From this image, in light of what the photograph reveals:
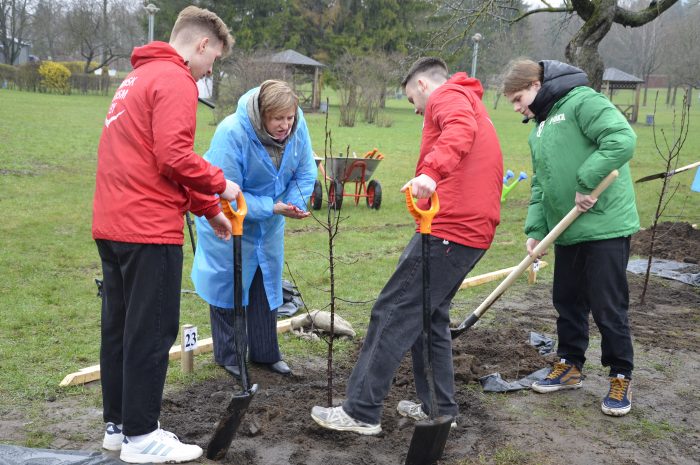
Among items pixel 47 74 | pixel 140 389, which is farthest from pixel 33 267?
pixel 47 74

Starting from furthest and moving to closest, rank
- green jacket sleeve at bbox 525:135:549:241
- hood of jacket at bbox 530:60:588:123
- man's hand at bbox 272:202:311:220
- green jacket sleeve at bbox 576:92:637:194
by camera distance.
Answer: green jacket sleeve at bbox 525:135:549:241, man's hand at bbox 272:202:311:220, hood of jacket at bbox 530:60:588:123, green jacket sleeve at bbox 576:92:637:194

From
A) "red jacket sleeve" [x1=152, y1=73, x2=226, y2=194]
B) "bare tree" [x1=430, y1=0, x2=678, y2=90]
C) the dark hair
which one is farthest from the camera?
"bare tree" [x1=430, y1=0, x2=678, y2=90]

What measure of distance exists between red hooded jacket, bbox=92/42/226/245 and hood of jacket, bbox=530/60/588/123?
1.94m

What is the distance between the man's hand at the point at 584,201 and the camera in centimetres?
370

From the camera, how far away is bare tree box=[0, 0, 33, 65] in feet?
172

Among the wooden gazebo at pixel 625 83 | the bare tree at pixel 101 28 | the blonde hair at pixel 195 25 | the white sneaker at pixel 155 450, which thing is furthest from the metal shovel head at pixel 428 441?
the bare tree at pixel 101 28

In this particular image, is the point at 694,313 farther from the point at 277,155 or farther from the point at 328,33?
the point at 328,33

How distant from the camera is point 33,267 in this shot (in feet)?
22.7

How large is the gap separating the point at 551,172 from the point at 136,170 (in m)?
2.29

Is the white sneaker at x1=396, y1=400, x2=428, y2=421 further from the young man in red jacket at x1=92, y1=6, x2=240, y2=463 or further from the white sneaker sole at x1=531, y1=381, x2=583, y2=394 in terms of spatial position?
the young man in red jacket at x1=92, y1=6, x2=240, y2=463

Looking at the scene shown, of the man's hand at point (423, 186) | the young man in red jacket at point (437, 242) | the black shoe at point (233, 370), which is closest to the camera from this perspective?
the man's hand at point (423, 186)

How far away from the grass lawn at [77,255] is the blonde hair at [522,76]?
6.58 ft

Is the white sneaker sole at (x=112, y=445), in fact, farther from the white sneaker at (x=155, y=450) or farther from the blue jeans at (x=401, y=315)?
the blue jeans at (x=401, y=315)

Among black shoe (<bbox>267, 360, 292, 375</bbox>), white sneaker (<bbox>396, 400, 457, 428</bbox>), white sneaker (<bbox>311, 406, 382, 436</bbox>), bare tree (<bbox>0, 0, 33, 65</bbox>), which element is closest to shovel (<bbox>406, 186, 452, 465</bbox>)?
white sneaker (<bbox>311, 406, 382, 436</bbox>)
